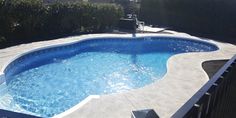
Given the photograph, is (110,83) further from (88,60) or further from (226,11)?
Answer: (226,11)

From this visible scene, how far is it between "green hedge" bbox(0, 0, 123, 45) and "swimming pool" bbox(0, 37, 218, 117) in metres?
1.83

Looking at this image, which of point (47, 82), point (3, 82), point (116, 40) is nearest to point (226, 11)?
point (116, 40)

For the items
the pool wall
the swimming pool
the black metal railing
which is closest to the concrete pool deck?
the pool wall

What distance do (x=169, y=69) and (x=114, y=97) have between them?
11.5 ft

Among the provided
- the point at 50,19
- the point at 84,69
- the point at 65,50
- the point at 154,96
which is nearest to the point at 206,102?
the point at 154,96

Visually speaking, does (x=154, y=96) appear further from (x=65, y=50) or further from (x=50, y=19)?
(x=50, y=19)

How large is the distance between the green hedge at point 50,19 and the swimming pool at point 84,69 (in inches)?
72.1

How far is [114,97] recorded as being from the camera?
21.5 ft

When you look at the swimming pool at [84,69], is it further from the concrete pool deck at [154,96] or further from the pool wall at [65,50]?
the concrete pool deck at [154,96]

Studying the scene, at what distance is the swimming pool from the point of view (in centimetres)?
793

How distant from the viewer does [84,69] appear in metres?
11.0

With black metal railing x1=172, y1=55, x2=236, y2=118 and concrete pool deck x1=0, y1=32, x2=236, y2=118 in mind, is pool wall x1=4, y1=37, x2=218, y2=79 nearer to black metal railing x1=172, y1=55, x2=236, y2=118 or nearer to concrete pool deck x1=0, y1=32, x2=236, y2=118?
concrete pool deck x1=0, y1=32, x2=236, y2=118

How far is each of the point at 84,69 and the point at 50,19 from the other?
14.5 feet

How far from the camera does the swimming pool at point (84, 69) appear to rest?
312 inches
